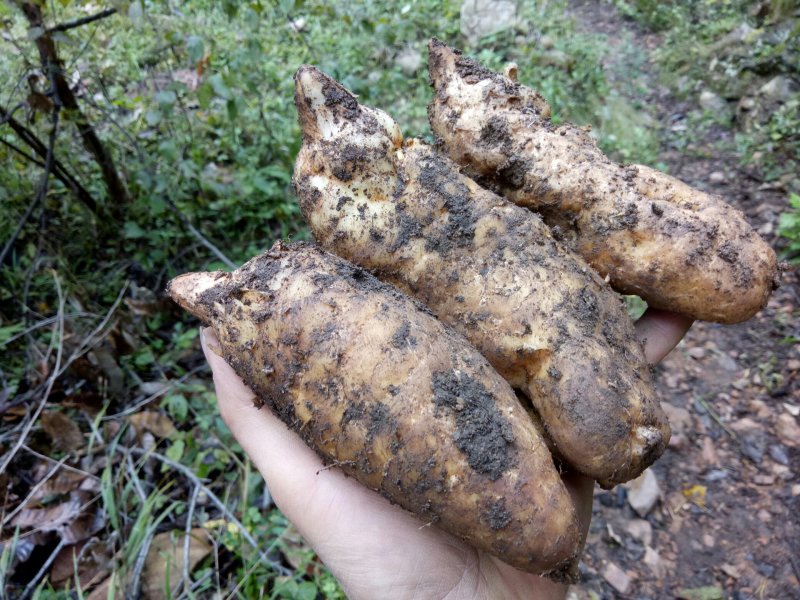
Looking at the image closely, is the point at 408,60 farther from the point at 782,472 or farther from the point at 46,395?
the point at 782,472

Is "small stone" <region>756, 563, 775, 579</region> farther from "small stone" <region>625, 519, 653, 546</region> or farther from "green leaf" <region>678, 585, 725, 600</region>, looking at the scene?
"small stone" <region>625, 519, 653, 546</region>

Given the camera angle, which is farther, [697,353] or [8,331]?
[697,353]

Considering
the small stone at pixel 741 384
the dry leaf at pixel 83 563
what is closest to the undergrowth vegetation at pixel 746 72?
the small stone at pixel 741 384

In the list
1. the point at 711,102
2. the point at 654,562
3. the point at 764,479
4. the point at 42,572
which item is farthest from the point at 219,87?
the point at 711,102

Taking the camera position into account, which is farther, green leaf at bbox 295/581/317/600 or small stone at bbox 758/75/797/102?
small stone at bbox 758/75/797/102


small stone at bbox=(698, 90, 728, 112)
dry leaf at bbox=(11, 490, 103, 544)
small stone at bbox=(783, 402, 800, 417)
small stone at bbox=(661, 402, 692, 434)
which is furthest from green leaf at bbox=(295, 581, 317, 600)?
small stone at bbox=(698, 90, 728, 112)

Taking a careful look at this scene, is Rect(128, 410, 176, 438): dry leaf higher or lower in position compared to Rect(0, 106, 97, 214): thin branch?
lower
